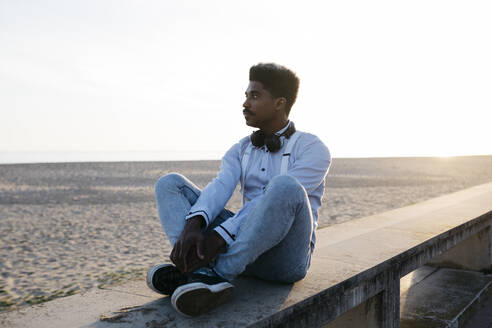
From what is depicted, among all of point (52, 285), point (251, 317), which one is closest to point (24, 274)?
point (52, 285)

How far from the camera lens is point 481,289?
185 inches

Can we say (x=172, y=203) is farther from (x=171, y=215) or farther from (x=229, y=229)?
(x=229, y=229)

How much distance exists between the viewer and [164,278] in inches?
86.0

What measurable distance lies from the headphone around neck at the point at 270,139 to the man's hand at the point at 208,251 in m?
0.70

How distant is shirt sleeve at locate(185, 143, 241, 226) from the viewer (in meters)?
2.30

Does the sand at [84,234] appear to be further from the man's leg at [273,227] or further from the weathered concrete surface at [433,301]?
the man's leg at [273,227]

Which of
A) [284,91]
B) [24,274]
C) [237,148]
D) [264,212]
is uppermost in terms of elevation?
[284,91]

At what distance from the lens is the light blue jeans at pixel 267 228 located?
202 cm

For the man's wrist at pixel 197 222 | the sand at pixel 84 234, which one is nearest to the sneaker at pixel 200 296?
the man's wrist at pixel 197 222

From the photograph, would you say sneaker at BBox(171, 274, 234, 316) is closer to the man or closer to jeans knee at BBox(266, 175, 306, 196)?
the man

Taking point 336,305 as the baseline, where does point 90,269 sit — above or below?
below

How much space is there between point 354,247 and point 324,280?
979 mm

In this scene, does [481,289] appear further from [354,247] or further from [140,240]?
[140,240]

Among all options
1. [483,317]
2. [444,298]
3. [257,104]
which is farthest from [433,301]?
[257,104]
